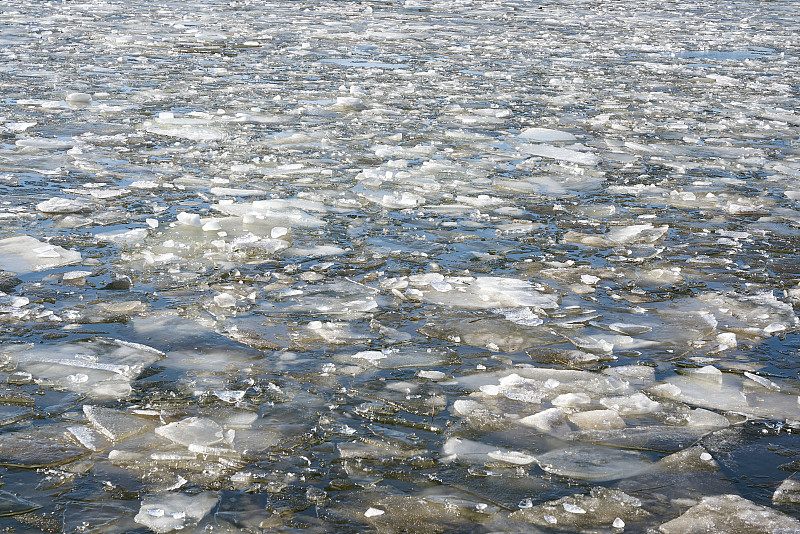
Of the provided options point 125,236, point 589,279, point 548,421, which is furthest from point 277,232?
point 548,421

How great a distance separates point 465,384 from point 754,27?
1243cm

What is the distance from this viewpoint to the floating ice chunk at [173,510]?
1.97 metres

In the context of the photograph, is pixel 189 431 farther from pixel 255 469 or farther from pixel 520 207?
pixel 520 207

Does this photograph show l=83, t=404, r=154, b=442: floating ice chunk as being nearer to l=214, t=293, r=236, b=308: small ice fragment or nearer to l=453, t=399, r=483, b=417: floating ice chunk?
l=214, t=293, r=236, b=308: small ice fragment

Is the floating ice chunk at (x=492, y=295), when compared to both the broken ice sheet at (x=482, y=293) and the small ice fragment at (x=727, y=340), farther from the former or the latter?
the small ice fragment at (x=727, y=340)

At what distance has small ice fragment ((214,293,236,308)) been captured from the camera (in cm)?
320

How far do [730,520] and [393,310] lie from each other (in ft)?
5.12

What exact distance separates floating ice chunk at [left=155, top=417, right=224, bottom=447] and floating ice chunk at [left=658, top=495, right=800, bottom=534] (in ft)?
4.13

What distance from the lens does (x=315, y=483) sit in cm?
217

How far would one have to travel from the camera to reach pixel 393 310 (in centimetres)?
325

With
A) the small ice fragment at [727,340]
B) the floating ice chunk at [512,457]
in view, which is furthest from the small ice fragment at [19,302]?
the small ice fragment at [727,340]

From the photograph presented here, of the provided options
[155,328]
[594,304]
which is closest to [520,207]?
[594,304]

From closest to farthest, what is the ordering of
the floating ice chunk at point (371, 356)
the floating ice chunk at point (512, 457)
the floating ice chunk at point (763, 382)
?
1. the floating ice chunk at point (512, 457)
2. the floating ice chunk at point (763, 382)
3. the floating ice chunk at point (371, 356)

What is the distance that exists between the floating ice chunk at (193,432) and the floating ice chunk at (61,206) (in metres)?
2.20
